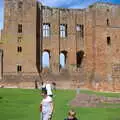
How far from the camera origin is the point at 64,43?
206ft

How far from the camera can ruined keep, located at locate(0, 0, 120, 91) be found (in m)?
58.5

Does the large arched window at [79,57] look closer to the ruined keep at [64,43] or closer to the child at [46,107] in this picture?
the ruined keep at [64,43]

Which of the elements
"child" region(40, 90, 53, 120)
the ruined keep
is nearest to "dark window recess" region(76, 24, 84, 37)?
the ruined keep

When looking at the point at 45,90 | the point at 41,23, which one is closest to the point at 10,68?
the point at 41,23

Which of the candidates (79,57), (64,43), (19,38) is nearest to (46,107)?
(19,38)

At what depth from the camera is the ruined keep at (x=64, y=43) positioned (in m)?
58.5

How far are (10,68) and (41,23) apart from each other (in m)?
8.13

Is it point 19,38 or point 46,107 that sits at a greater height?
point 19,38

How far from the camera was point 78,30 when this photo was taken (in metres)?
64.0

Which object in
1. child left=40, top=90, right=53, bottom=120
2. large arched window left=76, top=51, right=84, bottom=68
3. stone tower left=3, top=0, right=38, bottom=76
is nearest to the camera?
child left=40, top=90, right=53, bottom=120

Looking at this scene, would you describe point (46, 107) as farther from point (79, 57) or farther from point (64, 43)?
point (79, 57)

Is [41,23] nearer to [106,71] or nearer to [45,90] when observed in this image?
[106,71]

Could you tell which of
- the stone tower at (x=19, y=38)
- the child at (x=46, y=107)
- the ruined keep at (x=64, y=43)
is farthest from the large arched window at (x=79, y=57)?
the child at (x=46, y=107)

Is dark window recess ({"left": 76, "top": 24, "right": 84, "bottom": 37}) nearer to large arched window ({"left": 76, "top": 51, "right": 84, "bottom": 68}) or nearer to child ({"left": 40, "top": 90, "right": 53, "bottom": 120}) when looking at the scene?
large arched window ({"left": 76, "top": 51, "right": 84, "bottom": 68})
